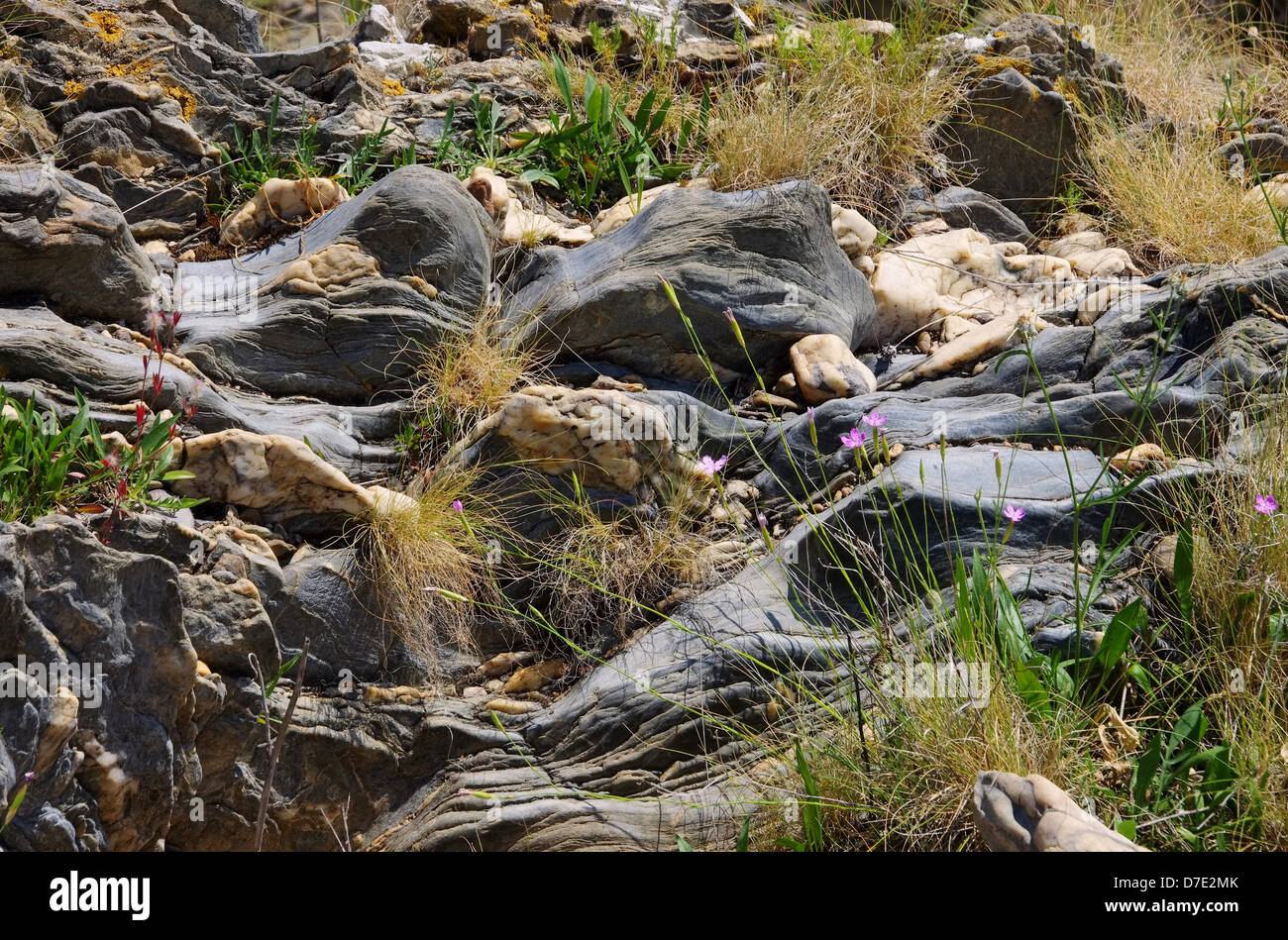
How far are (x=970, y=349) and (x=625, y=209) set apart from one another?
1758 mm

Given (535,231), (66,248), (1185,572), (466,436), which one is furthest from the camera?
(535,231)

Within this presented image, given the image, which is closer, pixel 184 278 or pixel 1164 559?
pixel 1164 559

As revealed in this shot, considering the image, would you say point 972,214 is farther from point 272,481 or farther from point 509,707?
point 272,481

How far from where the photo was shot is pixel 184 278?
4.01 metres

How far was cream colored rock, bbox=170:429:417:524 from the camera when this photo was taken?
3.13 metres

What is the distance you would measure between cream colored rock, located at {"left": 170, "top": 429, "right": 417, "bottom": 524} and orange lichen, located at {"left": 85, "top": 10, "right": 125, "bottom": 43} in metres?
2.71

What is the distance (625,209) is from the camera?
476cm

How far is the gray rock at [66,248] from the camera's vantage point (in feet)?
11.2

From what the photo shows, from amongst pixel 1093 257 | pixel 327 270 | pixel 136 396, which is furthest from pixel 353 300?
pixel 1093 257

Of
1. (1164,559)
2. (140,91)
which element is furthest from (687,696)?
(140,91)

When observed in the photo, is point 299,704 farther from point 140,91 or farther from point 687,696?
point 140,91

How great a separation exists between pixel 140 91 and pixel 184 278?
1.12 m

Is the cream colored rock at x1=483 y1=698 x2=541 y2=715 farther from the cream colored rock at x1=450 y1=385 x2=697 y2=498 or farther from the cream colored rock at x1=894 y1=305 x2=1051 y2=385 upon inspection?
the cream colored rock at x1=894 y1=305 x2=1051 y2=385

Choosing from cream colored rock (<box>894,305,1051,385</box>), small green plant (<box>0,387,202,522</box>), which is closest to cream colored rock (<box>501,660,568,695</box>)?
small green plant (<box>0,387,202,522</box>)
